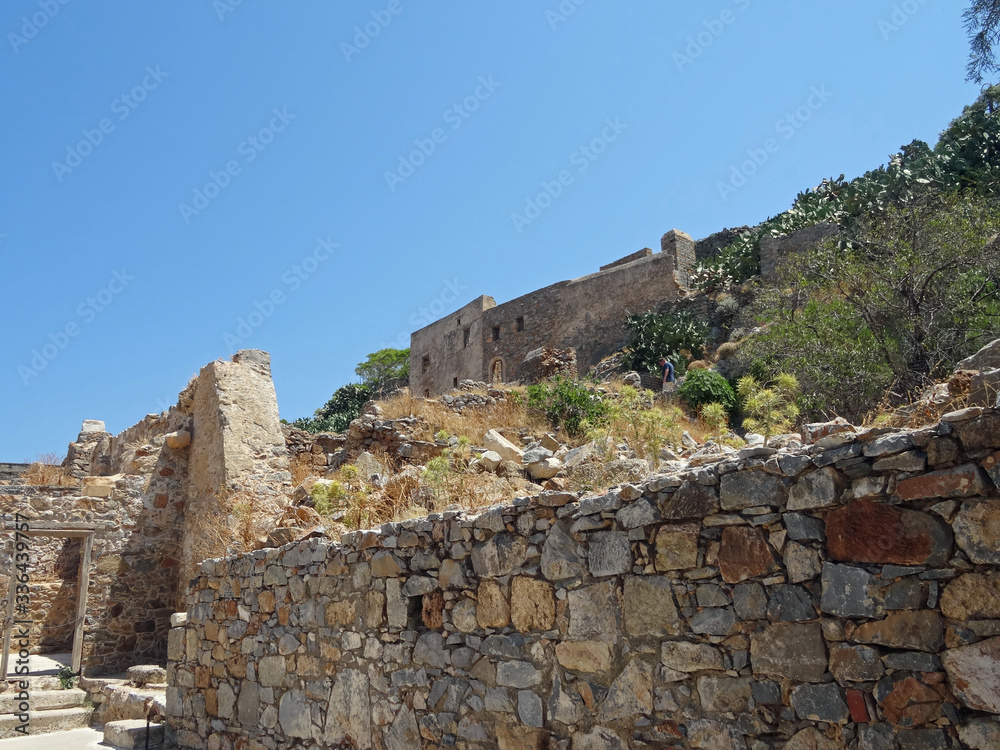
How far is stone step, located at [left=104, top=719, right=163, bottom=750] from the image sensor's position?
7.34 m

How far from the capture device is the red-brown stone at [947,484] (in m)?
2.70

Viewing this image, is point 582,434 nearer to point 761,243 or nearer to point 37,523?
point 37,523

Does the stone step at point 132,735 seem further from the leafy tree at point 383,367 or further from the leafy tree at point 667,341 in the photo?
the leafy tree at point 383,367

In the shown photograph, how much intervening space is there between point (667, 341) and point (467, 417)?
887 centimetres

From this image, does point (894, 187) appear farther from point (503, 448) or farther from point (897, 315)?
point (503, 448)

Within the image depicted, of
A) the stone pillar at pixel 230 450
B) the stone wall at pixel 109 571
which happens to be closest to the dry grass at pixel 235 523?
the stone pillar at pixel 230 450

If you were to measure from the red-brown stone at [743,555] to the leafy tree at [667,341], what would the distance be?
16435 millimetres

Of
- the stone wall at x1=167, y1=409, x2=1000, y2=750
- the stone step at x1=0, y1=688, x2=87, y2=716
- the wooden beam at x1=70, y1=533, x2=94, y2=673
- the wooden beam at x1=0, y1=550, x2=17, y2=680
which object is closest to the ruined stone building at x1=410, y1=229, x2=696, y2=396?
the wooden beam at x1=70, y1=533, x2=94, y2=673

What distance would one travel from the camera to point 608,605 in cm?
386

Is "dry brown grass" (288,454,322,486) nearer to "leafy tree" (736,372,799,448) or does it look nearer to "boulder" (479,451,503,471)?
"boulder" (479,451,503,471)

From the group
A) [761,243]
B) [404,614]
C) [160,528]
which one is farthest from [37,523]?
[761,243]

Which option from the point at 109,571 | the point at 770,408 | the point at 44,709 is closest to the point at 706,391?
the point at 770,408

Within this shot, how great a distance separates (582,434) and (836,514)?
8.76m

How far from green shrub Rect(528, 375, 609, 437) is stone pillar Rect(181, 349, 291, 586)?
14.4ft
